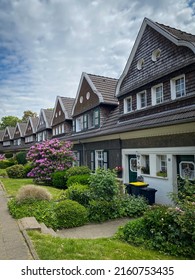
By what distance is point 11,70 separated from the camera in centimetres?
646

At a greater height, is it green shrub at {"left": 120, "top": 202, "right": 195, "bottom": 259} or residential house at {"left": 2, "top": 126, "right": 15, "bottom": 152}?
residential house at {"left": 2, "top": 126, "right": 15, "bottom": 152}

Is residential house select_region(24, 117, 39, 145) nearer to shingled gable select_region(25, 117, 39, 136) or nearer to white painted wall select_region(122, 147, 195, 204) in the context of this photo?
shingled gable select_region(25, 117, 39, 136)

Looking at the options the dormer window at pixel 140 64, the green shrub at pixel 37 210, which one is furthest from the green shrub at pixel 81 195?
the dormer window at pixel 140 64

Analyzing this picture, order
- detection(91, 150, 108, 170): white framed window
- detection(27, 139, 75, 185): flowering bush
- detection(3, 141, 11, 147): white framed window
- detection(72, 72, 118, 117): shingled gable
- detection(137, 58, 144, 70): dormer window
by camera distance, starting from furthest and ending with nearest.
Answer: detection(3, 141, 11, 147): white framed window, detection(72, 72, 118, 117): shingled gable, detection(27, 139, 75, 185): flowering bush, detection(91, 150, 108, 170): white framed window, detection(137, 58, 144, 70): dormer window

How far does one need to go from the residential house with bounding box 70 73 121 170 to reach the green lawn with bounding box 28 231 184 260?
27.1 ft

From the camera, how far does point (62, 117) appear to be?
24.8m

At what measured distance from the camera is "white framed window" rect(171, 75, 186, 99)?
9.58 meters

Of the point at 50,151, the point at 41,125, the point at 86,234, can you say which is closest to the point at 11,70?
the point at 86,234

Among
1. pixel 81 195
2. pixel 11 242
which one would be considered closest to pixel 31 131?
pixel 81 195

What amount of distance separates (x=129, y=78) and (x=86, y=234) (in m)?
9.78

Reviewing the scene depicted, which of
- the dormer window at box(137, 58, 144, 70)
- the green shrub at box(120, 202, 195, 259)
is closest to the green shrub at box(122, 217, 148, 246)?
the green shrub at box(120, 202, 195, 259)

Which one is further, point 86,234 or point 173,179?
point 173,179

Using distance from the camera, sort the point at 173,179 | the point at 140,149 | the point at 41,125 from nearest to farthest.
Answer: the point at 173,179 < the point at 140,149 < the point at 41,125
